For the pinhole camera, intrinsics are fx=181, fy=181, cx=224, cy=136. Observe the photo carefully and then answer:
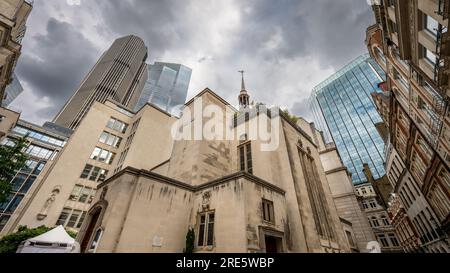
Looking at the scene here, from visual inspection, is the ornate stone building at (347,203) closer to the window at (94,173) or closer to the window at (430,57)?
the window at (430,57)

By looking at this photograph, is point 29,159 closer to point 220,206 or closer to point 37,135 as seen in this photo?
point 37,135

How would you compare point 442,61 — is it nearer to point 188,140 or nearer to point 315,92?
Answer: point 188,140

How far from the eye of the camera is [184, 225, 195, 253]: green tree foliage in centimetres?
1047

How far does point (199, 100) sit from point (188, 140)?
514cm

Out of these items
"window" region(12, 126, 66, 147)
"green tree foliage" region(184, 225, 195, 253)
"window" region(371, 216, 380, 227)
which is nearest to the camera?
"green tree foliage" region(184, 225, 195, 253)

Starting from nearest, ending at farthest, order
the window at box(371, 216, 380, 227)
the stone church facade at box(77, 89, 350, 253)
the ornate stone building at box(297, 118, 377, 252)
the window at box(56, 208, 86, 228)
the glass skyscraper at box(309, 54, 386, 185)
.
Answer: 1. the stone church facade at box(77, 89, 350, 253)
2. the ornate stone building at box(297, 118, 377, 252)
3. the window at box(56, 208, 86, 228)
4. the window at box(371, 216, 380, 227)
5. the glass skyscraper at box(309, 54, 386, 185)

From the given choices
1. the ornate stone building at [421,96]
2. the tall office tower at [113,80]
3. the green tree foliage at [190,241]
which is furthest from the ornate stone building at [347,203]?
the tall office tower at [113,80]

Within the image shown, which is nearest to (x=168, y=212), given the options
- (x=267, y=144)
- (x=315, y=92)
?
(x=267, y=144)

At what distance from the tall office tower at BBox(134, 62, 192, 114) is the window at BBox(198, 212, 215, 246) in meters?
152

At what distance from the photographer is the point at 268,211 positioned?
11.7 metres

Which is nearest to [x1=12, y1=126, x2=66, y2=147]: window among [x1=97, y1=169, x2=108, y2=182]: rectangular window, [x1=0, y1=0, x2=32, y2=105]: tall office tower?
[x1=97, y1=169, x2=108, y2=182]: rectangular window

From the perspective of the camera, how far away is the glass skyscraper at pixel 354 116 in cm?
8412

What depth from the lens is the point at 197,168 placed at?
15.2 meters

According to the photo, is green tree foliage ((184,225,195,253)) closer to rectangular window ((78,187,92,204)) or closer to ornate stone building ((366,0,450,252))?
ornate stone building ((366,0,450,252))
